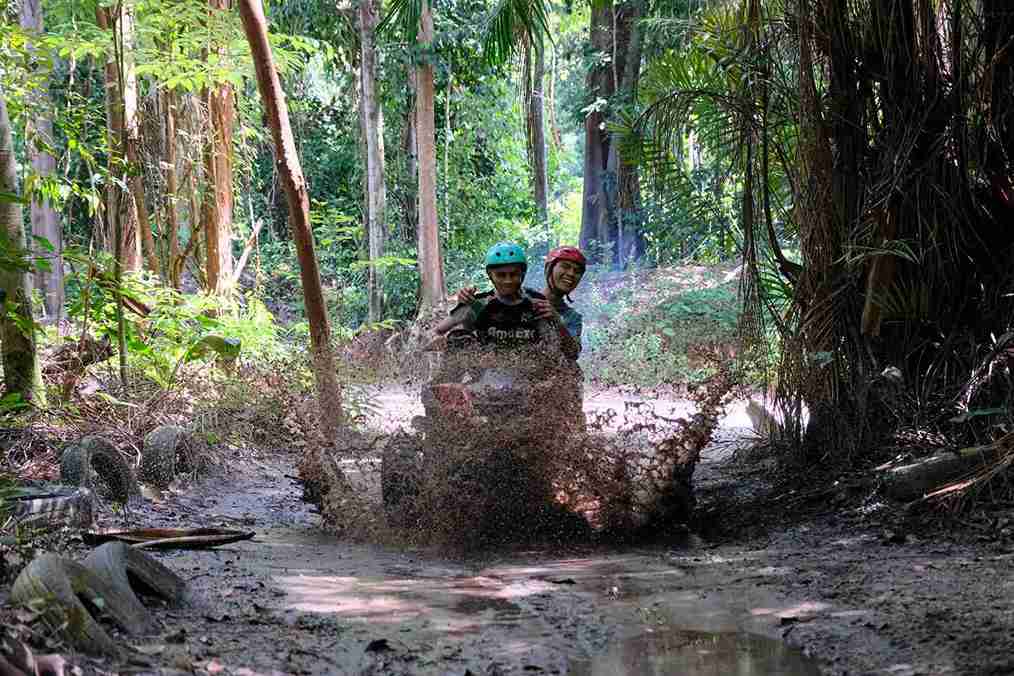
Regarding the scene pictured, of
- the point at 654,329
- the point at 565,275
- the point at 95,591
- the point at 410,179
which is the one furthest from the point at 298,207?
the point at 410,179

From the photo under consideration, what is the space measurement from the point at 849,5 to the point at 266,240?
21.7m

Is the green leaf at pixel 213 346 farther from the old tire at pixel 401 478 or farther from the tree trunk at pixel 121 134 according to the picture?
the old tire at pixel 401 478

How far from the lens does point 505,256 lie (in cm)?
749

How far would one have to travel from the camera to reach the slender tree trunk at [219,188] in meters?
12.3

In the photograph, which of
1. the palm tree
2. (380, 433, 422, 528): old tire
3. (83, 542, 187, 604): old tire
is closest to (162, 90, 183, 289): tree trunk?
(380, 433, 422, 528): old tire

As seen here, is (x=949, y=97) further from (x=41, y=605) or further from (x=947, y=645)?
(x=41, y=605)

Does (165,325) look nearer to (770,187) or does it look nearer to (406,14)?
(406,14)

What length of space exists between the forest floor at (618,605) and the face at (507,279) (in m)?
1.98

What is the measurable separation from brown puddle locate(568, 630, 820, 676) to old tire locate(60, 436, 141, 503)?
375 centimetres

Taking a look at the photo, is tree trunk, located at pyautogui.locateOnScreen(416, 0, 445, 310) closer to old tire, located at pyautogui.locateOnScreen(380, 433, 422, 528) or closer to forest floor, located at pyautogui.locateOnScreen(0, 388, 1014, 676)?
old tire, located at pyautogui.locateOnScreen(380, 433, 422, 528)

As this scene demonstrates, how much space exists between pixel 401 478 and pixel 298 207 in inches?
126

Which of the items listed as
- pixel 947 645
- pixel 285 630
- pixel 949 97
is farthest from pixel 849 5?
pixel 285 630

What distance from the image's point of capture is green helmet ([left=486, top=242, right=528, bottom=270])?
7430 mm

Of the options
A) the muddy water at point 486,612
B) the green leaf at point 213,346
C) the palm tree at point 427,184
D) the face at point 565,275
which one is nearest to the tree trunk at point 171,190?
the green leaf at point 213,346
